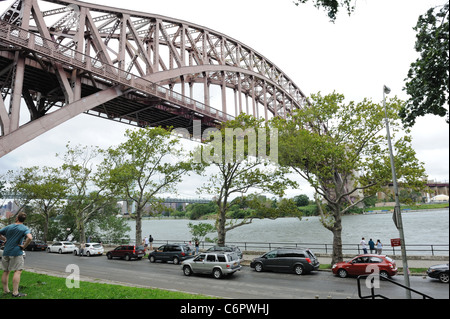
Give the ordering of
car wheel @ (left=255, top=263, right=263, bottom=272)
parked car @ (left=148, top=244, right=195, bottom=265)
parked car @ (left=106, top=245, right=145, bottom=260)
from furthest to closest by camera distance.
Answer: parked car @ (left=106, top=245, right=145, bottom=260), parked car @ (left=148, top=244, right=195, bottom=265), car wheel @ (left=255, top=263, right=263, bottom=272)

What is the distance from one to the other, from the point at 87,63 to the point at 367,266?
887 inches

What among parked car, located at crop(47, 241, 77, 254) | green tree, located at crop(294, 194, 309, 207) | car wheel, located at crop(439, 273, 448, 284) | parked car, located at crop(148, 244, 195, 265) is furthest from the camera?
green tree, located at crop(294, 194, 309, 207)

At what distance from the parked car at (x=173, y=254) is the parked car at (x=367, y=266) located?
10934 mm

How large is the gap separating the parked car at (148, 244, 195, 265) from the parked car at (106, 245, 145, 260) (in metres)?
2.04

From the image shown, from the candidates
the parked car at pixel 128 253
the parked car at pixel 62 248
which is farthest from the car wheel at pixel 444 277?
the parked car at pixel 62 248

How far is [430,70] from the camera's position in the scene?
7.58m

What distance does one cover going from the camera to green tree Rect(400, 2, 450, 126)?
7215 millimetres

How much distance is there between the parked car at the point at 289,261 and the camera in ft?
54.3

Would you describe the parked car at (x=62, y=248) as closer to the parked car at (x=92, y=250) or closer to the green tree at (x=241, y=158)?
the parked car at (x=92, y=250)

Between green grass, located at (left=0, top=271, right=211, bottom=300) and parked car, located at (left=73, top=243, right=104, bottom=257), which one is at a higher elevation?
green grass, located at (left=0, top=271, right=211, bottom=300)

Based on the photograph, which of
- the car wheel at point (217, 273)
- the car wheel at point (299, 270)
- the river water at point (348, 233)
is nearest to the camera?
the car wheel at point (217, 273)

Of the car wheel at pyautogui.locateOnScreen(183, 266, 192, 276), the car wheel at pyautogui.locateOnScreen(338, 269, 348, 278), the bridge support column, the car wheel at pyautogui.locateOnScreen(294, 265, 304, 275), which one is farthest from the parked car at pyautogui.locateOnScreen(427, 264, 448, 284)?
the bridge support column

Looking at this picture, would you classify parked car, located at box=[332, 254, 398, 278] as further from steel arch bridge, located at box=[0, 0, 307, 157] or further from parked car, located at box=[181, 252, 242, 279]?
steel arch bridge, located at box=[0, 0, 307, 157]
